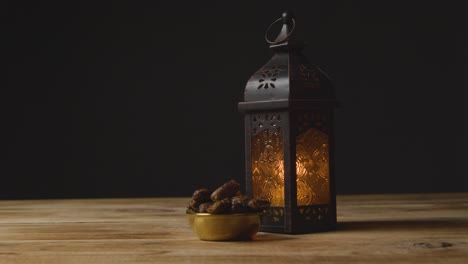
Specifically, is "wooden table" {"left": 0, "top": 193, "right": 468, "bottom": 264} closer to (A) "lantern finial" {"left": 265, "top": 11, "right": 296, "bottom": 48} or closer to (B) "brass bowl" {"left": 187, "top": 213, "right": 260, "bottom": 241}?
(B) "brass bowl" {"left": 187, "top": 213, "right": 260, "bottom": 241}

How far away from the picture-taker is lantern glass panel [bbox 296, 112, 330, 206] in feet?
5.86

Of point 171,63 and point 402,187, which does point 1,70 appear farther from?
point 402,187

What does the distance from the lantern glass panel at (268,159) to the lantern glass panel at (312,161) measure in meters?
0.04

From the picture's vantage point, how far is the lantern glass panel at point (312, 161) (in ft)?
5.86

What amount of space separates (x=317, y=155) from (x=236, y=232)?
31 centimetres

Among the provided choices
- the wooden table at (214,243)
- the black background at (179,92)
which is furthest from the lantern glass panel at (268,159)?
the black background at (179,92)

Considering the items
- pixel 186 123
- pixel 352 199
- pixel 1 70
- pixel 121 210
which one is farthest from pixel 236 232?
pixel 1 70

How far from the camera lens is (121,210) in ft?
7.75

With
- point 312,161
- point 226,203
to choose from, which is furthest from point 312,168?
point 226,203

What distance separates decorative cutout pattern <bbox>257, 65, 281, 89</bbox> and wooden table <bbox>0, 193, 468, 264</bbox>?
0.31 m

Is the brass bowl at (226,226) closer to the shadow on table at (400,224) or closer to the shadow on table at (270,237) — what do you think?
the shadow on table at (270,237)

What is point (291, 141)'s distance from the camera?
5.74 feet

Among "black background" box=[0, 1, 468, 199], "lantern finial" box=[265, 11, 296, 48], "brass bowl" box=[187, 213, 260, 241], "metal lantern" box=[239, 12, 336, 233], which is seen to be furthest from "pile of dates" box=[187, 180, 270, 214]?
"black background" box=[0, 1, 468, 199]

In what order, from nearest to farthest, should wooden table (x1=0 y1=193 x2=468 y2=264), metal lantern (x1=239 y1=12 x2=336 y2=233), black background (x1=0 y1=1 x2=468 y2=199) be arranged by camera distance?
wooden table (x1=0 y1=193 x2=468 y2=264) < metal lantern (x1=239 y1=12 x2=336 y2=233) < black background (x1=0 y1=1 x2=468 y2=199)
